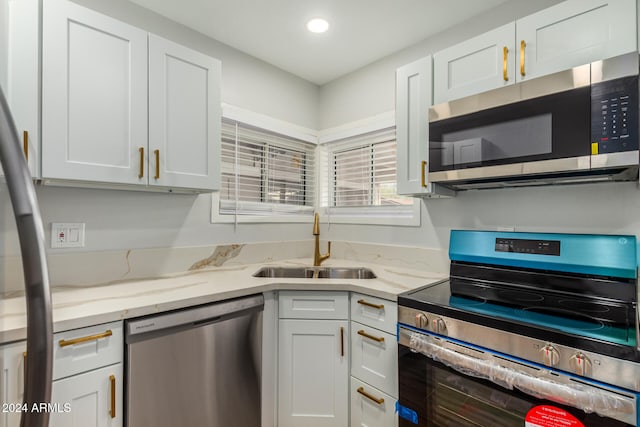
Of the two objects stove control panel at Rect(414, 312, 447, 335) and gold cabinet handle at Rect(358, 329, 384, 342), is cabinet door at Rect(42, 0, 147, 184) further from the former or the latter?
stove control panel at Rect(414, 312, 447, 335)

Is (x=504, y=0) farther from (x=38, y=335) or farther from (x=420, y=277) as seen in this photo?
(x=38, y=335)

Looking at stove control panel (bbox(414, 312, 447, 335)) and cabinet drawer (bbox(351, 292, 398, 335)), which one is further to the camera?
cabinet drawer (bbox(351, 292, 398, 335))

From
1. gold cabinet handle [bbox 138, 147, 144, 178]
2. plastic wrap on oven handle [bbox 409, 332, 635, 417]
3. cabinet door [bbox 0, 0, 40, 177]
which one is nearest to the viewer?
plastic wrap on oven handle [bbox 409, 332, 635, 417]

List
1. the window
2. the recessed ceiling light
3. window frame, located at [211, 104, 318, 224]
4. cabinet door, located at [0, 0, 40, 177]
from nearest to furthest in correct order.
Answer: cabinet door, located at [0, 0, 40, 177] < the recessed ceiling light < window frame, located at [211, 104, 318, 224] < the window

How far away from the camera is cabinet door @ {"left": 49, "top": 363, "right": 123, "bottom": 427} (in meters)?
1.14

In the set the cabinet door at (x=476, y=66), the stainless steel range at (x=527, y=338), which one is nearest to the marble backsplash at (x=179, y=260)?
the stainless steel range at (x=527, y=338)

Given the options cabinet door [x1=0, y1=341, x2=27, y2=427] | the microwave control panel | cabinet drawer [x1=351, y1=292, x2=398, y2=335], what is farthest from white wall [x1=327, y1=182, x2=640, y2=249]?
cabinet door [x1=0, y1=341, x2=27, y2=427]

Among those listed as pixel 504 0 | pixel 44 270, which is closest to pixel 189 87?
pixel 44 270

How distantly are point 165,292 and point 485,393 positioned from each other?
143cm

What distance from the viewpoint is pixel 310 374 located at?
1.82 m

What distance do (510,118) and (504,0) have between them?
89 cm

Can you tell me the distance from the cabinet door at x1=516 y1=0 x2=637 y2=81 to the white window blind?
5.79 ft

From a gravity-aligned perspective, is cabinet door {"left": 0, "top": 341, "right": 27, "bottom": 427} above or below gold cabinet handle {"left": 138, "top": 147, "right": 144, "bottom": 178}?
below

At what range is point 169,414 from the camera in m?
1.40
